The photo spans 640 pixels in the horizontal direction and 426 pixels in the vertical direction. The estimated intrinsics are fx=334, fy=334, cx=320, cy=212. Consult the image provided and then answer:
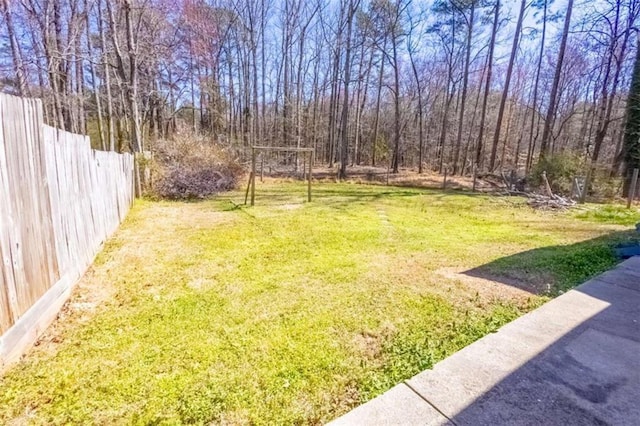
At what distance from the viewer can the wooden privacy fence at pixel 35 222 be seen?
1.92 metres

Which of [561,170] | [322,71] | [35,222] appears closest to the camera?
[35,222]

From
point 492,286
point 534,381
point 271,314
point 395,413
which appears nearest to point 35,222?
point 271,314

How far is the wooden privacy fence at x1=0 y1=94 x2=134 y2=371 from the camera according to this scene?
1.92m

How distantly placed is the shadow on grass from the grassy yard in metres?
0.02

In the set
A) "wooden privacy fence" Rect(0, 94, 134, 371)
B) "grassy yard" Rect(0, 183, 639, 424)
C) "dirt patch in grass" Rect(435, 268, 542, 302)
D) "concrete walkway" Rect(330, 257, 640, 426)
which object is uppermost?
"wooden privacy fence" Rect(0, 94, 134, 371)

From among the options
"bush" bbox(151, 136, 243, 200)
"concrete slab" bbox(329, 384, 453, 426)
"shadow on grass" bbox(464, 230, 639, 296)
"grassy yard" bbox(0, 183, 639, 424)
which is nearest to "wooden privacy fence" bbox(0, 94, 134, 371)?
"grassy yard" bbox(0, 183, 639, 424)

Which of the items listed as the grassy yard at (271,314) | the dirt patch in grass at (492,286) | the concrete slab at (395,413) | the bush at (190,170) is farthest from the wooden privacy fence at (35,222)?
the bush at (190,170)

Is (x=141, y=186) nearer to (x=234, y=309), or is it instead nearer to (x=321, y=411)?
(x=234, y=309)

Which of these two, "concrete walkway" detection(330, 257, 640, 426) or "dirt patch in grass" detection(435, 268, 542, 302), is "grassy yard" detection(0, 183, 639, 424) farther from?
"concrete walkway" detection(330, 257, 640, 426)

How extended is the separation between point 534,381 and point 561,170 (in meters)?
11.8

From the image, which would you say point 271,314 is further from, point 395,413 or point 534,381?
point 534,381

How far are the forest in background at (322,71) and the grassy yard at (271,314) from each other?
6271mm

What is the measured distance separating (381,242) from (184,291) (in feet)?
9.55

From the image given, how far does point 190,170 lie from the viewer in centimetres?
935
